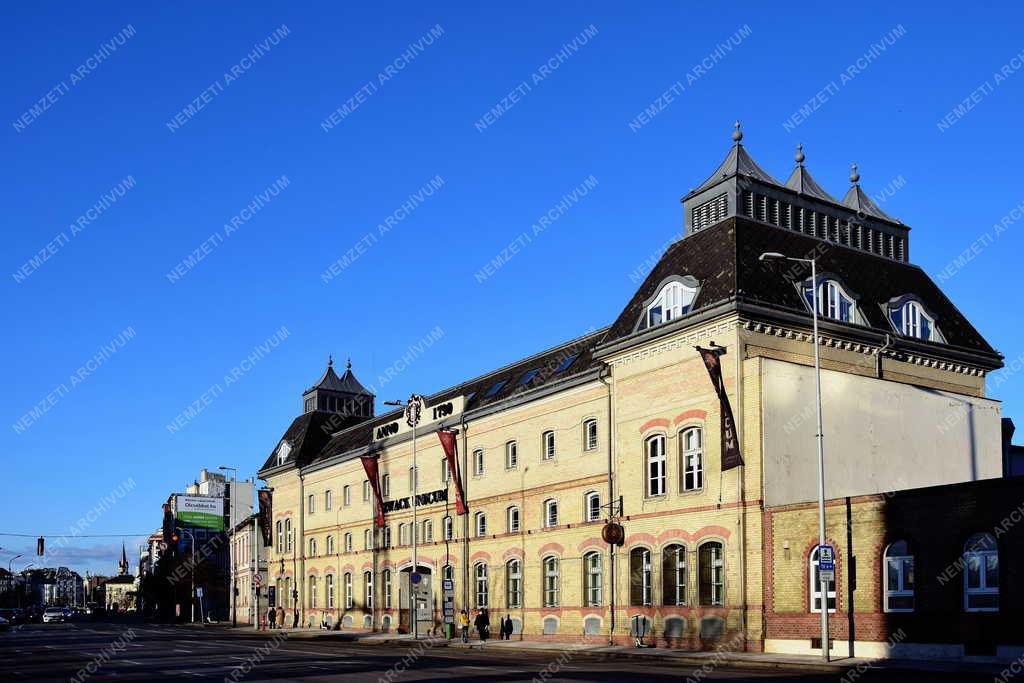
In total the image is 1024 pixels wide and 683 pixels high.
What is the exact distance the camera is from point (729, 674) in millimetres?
25109

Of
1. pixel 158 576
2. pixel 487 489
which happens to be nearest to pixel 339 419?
pixel 487 489

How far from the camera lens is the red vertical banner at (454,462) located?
53.1 m

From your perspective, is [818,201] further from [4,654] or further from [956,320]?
[4,654]

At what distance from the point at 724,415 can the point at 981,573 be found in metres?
9.94

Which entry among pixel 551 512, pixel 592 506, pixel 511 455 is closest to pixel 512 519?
pixel 511 455

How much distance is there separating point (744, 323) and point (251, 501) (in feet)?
335

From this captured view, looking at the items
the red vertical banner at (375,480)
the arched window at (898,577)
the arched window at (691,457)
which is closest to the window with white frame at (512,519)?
the red vertical banner at (375,480)

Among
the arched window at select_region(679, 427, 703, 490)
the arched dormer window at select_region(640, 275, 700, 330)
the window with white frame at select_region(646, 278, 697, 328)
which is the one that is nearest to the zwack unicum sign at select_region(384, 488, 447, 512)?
the arched dormer window at select_region(640, 275, 700, 330)

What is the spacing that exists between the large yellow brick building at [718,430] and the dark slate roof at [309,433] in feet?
67.9

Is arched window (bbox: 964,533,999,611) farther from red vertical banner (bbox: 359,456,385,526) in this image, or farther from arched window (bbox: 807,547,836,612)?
red vertical banner (bbox: 359,456,385,526)

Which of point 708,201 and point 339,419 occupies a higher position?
point 708,201

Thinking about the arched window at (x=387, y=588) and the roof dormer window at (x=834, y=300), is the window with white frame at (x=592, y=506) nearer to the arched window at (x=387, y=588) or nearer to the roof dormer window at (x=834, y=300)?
the roof dormer window at (x=834, y=300)

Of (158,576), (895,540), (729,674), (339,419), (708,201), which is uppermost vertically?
(708,201)

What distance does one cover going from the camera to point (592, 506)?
44.4 m
